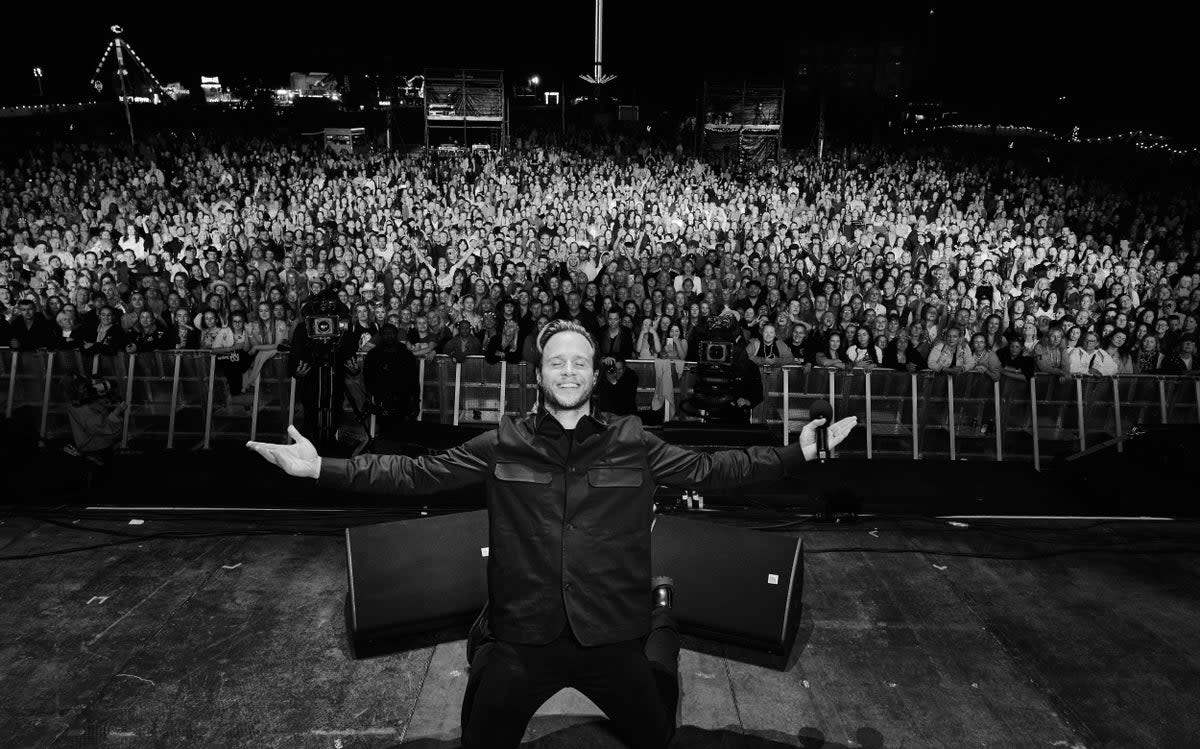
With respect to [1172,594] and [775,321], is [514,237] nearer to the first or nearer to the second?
[775,321]

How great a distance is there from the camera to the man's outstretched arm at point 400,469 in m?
2.68

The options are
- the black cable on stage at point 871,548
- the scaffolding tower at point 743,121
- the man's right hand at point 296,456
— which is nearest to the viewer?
the man's right hand at point 296,456

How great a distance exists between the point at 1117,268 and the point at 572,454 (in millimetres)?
13617

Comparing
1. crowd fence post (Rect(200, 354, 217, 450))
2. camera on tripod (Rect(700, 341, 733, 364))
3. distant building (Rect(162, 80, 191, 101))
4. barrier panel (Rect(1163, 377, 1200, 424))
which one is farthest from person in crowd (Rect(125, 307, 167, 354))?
distant building (Rect(162, 80, 191, 101))

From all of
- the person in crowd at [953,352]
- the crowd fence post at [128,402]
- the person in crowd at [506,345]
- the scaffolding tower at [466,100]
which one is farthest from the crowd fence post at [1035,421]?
the scaffolding tower at [466,100]

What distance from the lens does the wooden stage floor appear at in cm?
342

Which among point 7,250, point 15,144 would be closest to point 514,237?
point 7,250

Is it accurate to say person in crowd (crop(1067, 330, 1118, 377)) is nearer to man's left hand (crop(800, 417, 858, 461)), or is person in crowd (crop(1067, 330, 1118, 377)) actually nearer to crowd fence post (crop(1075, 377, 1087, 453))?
crowd fence post (crop(1075, 377, 1087, 453))

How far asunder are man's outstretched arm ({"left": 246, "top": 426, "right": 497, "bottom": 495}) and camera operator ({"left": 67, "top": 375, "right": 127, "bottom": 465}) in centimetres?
534

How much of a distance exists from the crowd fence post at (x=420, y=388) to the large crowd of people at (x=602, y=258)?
0.50 ft

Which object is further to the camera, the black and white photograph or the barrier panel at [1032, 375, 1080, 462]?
the barrier panel at [1032, 375, 1080, 462]

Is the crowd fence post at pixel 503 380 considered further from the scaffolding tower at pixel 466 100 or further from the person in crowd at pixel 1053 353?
the scaffolding tower at pixel 466 100

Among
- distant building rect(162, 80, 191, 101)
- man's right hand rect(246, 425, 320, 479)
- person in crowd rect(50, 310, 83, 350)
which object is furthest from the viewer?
distant building rect(162, 80, 191, 101)

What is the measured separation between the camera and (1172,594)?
4742mm
